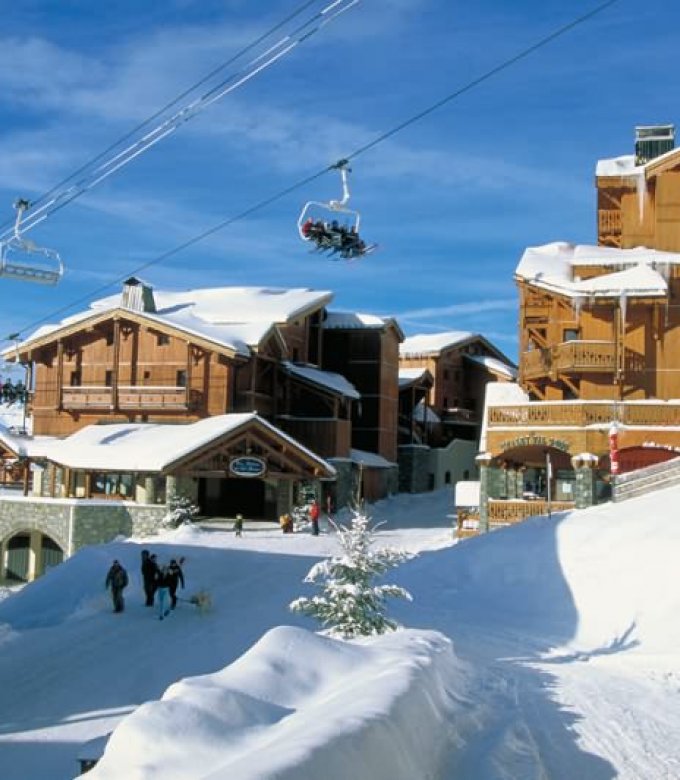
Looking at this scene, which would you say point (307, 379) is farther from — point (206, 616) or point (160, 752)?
point (160, 752)

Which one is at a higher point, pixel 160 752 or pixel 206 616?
pixel 160 752

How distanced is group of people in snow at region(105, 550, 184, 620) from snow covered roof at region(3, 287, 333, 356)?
17084mm

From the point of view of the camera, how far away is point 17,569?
35.4 metres

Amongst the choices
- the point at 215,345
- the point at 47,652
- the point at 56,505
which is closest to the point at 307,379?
the point at 215,345

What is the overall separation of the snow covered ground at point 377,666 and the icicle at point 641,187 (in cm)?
1498

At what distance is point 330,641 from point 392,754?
333 cm

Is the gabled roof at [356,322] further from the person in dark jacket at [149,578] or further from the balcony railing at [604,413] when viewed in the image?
the person in dark jacket at [149,578]

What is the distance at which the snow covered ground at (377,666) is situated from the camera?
5.95 m

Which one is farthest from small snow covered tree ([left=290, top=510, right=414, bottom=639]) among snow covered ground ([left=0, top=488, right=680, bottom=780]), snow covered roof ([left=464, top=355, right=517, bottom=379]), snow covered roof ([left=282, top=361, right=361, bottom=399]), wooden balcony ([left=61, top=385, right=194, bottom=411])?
snow covered roof ([left=464, top=355, right=517, bottom=379])

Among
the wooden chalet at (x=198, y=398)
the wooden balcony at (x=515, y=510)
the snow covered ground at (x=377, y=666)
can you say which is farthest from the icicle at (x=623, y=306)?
the wooden chalet at (x=198, y=398)

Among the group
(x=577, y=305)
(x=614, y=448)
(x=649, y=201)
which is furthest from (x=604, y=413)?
(x=649, y=201)

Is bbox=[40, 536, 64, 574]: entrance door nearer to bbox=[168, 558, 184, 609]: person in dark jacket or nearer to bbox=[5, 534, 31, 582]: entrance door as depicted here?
bbox=[5, 534, 31, 582]: entrance door

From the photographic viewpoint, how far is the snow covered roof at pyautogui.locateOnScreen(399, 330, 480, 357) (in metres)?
57.1

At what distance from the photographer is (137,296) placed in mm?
42219
